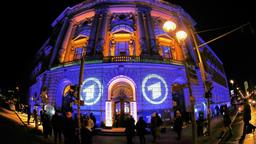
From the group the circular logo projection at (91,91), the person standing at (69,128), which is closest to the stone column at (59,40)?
the circular logo projection at (91,91)

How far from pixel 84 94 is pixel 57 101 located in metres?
5.36

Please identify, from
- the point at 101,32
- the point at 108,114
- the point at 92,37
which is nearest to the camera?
the point at 108,114

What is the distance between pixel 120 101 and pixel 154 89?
434 centimetres

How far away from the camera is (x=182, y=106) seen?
26.7 m

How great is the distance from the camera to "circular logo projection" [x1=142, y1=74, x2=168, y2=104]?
2312cm

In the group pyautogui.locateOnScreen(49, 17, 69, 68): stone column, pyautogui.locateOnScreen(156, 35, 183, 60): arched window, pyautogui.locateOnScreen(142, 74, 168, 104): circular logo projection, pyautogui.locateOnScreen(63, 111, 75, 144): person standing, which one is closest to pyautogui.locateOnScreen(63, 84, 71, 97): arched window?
pyautogui.locateOnScreen(49, 17, 69, 68): stone column

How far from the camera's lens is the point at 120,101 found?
23.5 meters

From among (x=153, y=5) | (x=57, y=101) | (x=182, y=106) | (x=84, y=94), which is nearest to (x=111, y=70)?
(x=84, y=94)

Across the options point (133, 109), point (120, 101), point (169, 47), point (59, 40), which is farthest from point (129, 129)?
point (59, 40)

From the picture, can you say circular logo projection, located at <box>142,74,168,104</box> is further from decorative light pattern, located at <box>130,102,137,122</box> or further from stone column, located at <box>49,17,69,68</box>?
stone column, located at <box>49,17,69,68</box>

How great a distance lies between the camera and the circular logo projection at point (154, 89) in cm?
2312

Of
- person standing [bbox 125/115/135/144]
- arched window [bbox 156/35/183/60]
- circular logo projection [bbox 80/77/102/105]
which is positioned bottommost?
person standing [bbox 125/115/135/144]

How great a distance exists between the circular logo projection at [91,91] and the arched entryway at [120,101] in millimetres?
1291

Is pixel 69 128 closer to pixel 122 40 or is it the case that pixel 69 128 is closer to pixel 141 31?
pixel 141 31
